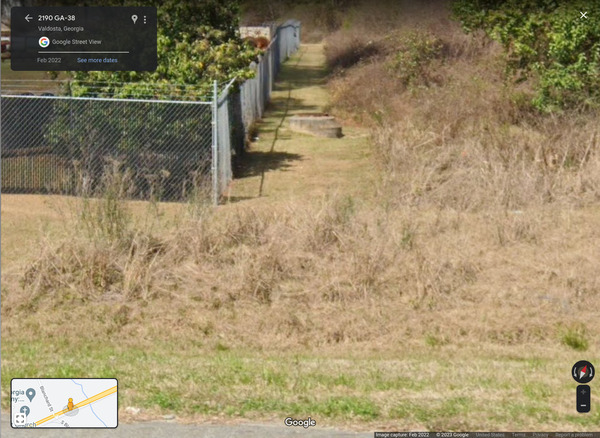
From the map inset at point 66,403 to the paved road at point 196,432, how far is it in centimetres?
5

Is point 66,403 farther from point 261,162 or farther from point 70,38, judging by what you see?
point 261,162

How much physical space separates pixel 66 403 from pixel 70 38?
5.03m

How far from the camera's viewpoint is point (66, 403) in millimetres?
5094

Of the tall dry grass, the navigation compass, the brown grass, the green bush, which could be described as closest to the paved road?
the navigation compass

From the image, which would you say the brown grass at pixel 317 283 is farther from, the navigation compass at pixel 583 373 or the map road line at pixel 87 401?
the map road line at pixel 87 401

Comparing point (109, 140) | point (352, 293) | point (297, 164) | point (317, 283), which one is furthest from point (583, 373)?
point (297, 164)

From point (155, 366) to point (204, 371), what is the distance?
1.66ft

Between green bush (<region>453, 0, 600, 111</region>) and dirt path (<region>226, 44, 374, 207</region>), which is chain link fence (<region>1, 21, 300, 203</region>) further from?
green bush (<region>453, 0, 600, 111</region>)

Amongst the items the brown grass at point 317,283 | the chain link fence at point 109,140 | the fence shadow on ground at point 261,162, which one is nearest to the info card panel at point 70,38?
the brown grass at point 317,283

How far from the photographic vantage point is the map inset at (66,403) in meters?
5.07

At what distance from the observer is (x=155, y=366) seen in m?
6.95

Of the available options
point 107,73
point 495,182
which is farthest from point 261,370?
point 107,73

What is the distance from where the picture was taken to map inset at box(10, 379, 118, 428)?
16.6 ft

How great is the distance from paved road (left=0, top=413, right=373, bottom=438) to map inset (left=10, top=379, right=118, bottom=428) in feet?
0.17
